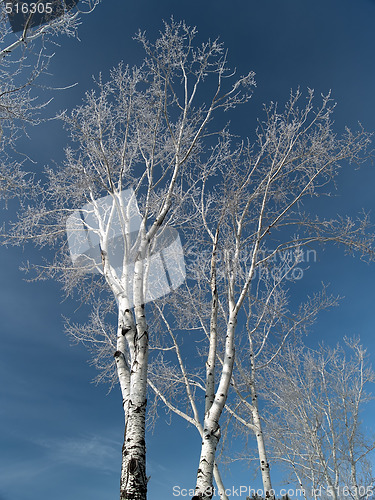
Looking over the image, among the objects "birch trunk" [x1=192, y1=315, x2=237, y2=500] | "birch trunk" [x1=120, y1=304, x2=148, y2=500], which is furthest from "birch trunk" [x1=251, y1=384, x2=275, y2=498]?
"birch trunk" [x1=120, y1=304, x2=148, y2=500]

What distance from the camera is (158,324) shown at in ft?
28.5

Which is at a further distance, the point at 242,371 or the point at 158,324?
the point at 242,371

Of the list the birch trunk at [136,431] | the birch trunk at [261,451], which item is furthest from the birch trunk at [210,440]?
the birch trunk at [261,451]

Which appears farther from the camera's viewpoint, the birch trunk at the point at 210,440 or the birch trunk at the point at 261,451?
the birch trunk at the point at 261,451

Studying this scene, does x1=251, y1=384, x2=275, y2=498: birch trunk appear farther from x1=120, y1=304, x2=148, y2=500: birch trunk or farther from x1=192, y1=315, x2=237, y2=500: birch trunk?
x1=120, y1=304, x2=148, y2=500: birch trunk

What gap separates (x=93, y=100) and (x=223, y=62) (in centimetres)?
299

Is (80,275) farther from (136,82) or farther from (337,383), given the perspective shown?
(337,383)

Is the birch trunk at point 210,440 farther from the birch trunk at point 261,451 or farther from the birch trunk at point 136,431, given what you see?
the birch trunk at point 261,451

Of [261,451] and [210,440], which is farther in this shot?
[261,451]

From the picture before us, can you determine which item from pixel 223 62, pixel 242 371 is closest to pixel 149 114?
pixel 223 62

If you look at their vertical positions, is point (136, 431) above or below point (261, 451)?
below

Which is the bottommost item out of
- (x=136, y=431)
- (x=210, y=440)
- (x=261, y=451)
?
(x=210, y=440)

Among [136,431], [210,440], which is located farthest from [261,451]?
[136,431]

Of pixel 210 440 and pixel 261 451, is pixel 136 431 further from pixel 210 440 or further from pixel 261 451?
pixel 261 451
